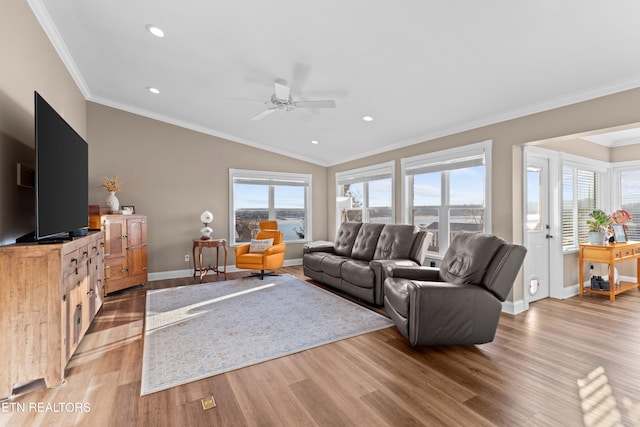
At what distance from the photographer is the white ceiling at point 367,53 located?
2182 mm

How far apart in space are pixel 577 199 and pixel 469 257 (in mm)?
3146

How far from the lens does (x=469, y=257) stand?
281cm

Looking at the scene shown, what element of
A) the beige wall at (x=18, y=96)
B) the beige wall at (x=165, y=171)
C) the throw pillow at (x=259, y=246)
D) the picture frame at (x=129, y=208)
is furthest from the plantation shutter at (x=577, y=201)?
the picture frame at (x=129, y=208)

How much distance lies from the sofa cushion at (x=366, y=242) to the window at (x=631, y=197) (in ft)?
13.5

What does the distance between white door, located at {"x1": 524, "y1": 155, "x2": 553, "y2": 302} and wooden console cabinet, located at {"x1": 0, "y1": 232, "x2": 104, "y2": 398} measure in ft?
16.3

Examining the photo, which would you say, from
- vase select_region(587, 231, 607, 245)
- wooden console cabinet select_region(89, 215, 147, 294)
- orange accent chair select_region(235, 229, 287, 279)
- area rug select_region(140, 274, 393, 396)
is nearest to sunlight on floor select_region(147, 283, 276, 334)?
area rug select_region(140, 274, 393, 396)

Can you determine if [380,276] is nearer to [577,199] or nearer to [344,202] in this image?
[344,202]

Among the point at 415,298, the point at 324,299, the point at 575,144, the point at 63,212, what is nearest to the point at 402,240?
the point at 324,299

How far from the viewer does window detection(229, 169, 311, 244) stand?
6.07 meters

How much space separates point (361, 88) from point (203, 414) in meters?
3.44

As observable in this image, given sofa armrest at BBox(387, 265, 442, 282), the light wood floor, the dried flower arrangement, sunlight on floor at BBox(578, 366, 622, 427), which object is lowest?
sunlight on floor at BBox(578, 366, 622, 427)

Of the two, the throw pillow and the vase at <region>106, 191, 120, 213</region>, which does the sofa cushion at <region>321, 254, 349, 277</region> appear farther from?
the vase at <region>106, 191, 120, 213</region>

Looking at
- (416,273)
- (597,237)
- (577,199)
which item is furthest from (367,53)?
(597,237)

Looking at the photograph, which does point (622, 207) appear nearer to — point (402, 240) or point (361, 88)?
point (402, 240)
